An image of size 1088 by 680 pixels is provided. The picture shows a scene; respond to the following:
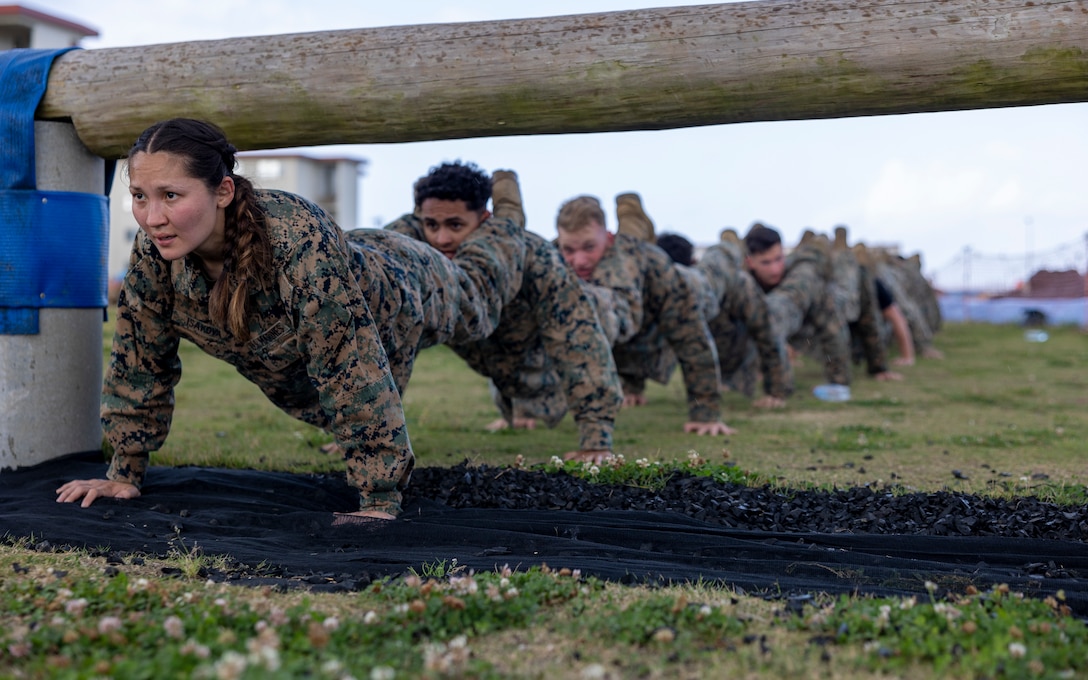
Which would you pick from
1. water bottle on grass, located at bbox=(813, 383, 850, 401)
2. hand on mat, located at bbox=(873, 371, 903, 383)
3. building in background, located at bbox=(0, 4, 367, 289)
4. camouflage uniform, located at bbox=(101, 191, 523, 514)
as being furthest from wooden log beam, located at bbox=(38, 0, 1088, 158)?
building in background, located at bbox=(0, 4, 367, 289)

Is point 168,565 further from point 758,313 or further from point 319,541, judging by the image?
point 758,313

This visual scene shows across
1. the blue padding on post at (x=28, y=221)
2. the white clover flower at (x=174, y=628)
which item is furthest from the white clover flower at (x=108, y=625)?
the blue padding on post at (x=28, y=221)

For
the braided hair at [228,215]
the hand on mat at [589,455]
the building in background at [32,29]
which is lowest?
the hand on mat at [589,455]

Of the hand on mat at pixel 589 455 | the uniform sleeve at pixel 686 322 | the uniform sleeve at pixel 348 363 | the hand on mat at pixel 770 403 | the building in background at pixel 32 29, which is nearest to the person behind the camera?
the uniform sleeve at pixel 348 363

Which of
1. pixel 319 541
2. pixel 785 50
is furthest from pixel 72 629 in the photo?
pixel 785 50

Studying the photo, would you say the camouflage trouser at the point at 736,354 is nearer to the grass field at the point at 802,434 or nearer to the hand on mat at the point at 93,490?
the grass field at the point at 802,434

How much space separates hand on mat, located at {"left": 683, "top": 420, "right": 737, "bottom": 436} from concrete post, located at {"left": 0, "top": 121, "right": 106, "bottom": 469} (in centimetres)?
553

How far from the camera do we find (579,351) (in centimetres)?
767

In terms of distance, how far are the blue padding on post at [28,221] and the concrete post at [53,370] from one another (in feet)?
0.25

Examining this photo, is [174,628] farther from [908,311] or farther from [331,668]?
[908,311]

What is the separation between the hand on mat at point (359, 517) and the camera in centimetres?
497

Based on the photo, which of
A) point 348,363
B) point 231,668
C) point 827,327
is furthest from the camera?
point 827,327

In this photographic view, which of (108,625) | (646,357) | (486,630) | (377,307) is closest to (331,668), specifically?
(486,630)

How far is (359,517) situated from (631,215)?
7568 mm
